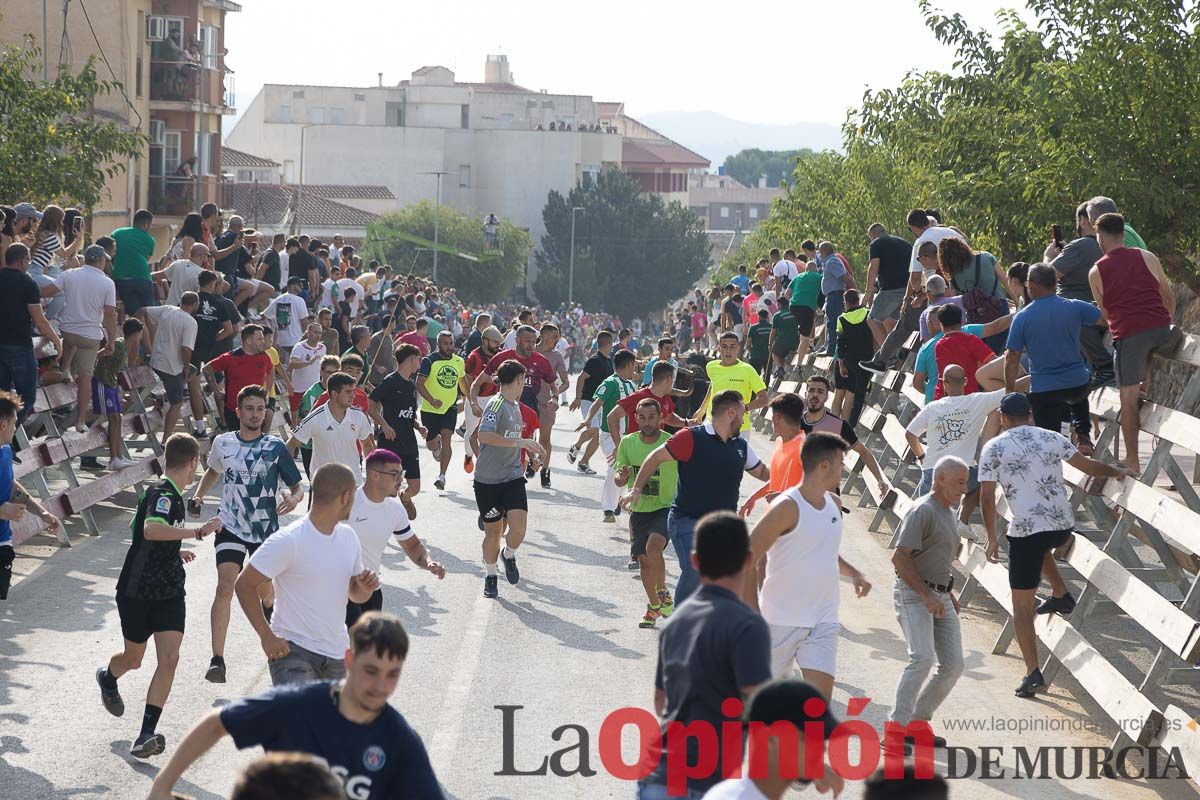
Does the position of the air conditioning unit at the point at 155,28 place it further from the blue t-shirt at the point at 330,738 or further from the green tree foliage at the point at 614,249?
the green tree foliage at the point at 614,249

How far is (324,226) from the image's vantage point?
3674 inches

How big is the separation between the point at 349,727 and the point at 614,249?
112 meters

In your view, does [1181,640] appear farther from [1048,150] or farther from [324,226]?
[324,226]

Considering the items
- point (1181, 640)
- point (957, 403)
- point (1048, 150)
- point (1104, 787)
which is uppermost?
point (1048, 150)

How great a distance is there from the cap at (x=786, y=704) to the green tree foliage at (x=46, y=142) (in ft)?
58.4

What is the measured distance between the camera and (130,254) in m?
18.9

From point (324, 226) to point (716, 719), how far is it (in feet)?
294

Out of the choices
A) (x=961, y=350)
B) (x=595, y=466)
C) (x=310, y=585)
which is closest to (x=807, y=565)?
(x=310, y=585)

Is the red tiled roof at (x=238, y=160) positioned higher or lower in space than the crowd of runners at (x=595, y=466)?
higher

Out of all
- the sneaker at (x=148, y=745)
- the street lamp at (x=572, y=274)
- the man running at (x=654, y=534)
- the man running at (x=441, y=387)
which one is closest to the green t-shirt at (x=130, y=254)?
the man running at (x=441, y=387)

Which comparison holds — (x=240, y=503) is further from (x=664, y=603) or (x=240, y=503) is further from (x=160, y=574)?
(x=664, y=603)

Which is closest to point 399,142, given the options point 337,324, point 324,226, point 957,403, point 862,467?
point 324,226

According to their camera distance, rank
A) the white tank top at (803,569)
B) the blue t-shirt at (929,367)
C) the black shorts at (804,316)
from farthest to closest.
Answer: the black shorts at (804,316), the blue t-shirt at (929,367), the white tank top at (803,569)

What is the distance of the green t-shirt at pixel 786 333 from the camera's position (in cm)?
2623
